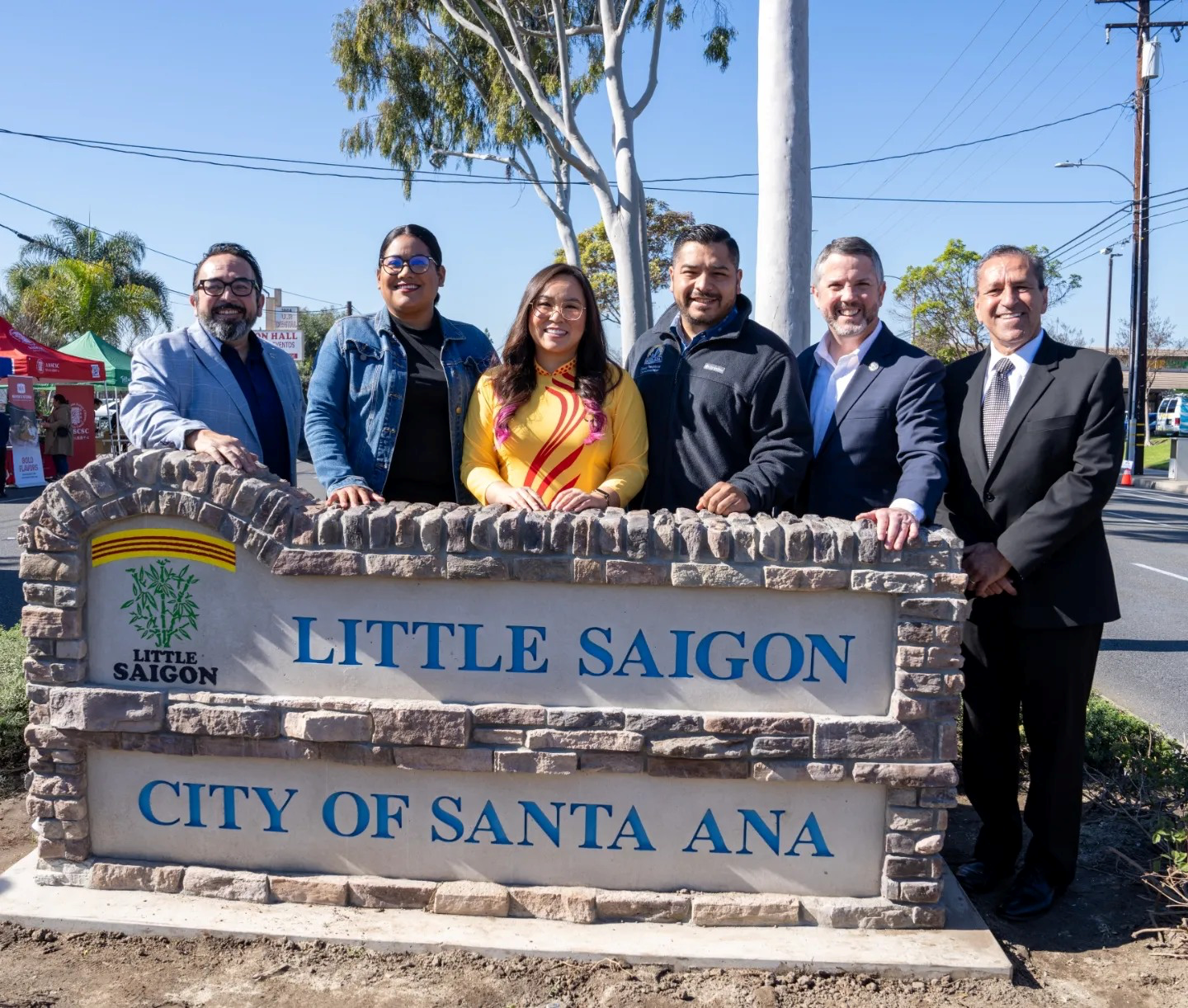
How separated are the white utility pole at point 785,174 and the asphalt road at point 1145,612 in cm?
309

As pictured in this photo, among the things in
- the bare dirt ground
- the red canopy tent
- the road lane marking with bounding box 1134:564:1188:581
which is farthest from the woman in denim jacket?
the red canopy tent

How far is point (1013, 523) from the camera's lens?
10.7 feet

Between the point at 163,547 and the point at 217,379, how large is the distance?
0.70 meters

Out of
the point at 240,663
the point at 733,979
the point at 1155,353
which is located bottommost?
the point at 733,979

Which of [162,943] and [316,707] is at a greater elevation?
[316,707]

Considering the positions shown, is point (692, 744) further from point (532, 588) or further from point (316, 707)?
point (316, 707)

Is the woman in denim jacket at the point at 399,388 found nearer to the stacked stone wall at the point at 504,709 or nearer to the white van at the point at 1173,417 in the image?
the stacked stone wall at the point at 504,709

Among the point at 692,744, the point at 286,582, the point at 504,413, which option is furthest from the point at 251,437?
the point at 692,744

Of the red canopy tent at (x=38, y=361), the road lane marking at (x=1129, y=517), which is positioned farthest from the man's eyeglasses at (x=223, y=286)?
the red canopy tent at (x=38, y=361)

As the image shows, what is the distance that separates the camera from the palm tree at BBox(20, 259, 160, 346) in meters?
30.7

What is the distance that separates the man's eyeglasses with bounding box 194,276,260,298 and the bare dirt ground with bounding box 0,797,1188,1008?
2.10 meters

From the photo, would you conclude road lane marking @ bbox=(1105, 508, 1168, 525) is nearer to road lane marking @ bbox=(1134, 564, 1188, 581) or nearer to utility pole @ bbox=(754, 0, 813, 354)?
road lane marking @ bbox=(1134, 564, 1188, 581)

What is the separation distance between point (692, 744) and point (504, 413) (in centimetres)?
120

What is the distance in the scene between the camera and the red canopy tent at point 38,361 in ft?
57.3
